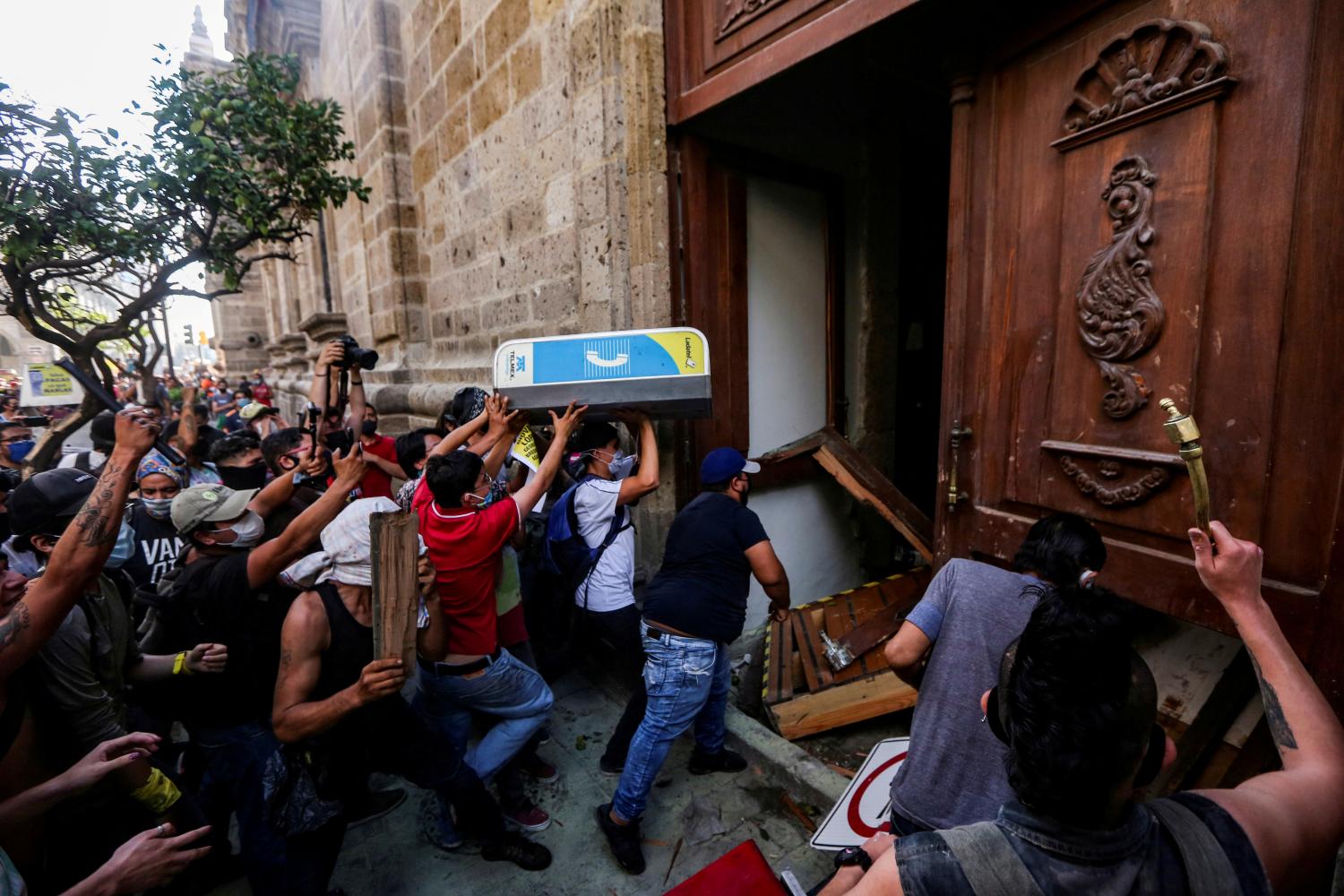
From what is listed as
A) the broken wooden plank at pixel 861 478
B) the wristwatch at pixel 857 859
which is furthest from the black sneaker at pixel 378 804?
the broken wooden plank at pixel 861 478

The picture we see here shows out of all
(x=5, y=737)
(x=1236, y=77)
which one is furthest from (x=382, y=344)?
(x=1236, y=77)

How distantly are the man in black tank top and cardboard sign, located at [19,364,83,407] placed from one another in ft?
18.2

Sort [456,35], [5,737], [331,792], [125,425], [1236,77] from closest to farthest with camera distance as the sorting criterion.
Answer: [5,737] → [1236,77] → [125,425] → [331,792] → [456,35]

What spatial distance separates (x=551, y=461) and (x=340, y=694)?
3.93ft

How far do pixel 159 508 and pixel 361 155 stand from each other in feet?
15.7

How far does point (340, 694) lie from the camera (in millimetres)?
1836

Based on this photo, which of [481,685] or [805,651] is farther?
[805,651]

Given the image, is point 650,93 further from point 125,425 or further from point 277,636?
point 277,636

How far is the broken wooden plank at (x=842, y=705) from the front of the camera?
2883 millimetres

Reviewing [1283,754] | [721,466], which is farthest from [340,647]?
[1283,754]

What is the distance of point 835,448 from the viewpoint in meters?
3.61

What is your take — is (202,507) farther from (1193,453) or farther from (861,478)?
(861,478)

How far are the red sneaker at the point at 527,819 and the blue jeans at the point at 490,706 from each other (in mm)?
286

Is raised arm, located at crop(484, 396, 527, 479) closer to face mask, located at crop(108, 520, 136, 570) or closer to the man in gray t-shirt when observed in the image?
face mask, located at crop(108, 520, 136, 570)
